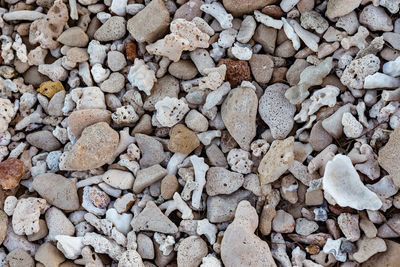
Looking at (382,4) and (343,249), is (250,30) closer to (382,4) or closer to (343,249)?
(382,4)

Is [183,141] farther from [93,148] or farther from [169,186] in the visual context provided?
[93,148]

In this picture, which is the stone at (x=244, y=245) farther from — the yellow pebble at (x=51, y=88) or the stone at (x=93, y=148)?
the yellow pebble at (x=51, y=88)

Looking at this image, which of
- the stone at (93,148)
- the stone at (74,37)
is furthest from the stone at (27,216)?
the stone at (74,37)

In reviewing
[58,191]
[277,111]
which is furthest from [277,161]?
[58,191]

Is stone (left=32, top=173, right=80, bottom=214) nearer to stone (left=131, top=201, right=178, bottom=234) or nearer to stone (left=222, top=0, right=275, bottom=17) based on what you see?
stone (left=131, top=201, right=178, bottom=234)

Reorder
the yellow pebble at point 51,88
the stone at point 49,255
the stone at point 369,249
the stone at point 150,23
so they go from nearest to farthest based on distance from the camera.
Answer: the stone at point 369,249 → the stone at point 49,255 → the stone at point 150,23 → the yellow pebble at point 51,88

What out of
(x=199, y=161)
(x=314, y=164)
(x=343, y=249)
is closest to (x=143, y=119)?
(x=199, y=161)

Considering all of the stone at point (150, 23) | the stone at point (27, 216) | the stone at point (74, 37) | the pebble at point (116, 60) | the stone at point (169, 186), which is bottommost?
the stone at point (27, 216)
